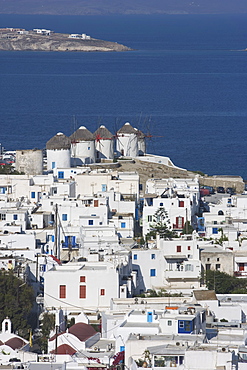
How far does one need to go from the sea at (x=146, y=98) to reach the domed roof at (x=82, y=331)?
2904 centimetres

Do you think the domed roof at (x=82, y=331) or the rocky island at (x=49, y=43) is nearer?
the domed roof at (x=82, y=331)

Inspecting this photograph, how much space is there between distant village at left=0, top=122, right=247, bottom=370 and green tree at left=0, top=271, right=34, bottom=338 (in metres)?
0.28

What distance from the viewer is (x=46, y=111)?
76.2 m

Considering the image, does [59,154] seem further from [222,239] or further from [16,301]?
[16,301]

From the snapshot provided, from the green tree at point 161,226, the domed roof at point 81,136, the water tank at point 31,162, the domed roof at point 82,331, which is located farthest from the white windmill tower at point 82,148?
the domed roof at point 82,331

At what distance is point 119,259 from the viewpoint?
27.3 meters

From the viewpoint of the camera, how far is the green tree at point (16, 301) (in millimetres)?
24531

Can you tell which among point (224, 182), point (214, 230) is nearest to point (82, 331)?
point (214, 230)

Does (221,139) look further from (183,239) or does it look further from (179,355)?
(179,355)

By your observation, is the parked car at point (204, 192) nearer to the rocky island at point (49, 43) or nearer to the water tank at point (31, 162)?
the water tank at point (31, 162)

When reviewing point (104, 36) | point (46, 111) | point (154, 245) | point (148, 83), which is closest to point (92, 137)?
point (154, 245)

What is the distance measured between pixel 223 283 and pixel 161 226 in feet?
16.9

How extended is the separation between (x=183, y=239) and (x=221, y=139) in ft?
113

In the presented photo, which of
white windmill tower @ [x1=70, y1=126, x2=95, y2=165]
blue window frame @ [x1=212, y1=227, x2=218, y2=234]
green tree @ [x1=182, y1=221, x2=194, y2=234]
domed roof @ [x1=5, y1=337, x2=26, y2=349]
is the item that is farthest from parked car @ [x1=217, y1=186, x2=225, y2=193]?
domed roof @ [x1=5, y1=337, x2=26, y2=349]
